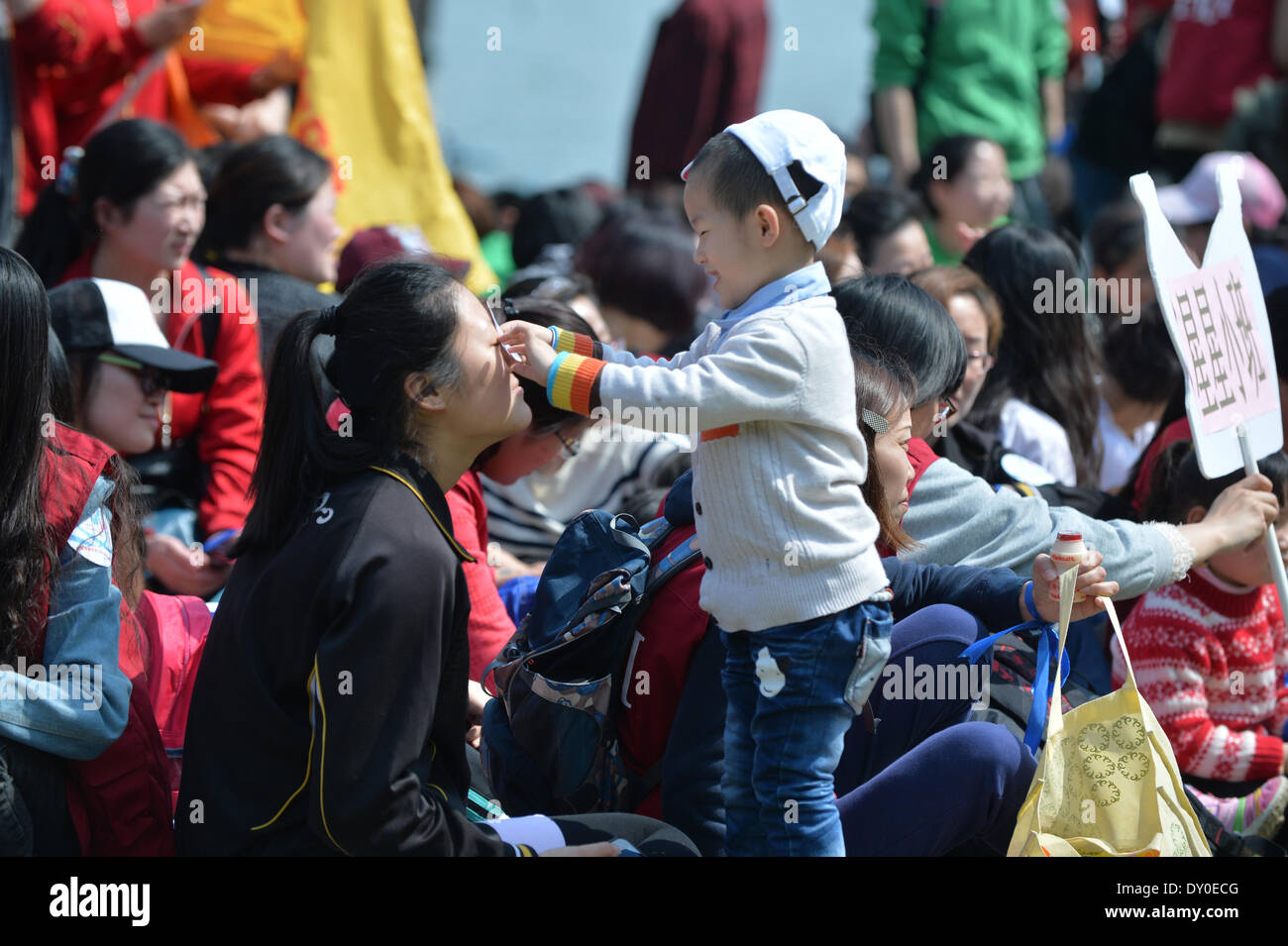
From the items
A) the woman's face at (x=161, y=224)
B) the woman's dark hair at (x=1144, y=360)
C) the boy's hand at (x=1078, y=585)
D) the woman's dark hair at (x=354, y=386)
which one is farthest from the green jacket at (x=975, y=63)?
the woman's dark hair at (x=354, y=386)

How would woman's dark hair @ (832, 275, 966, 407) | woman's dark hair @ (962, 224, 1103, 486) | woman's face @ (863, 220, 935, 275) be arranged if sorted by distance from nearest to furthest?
woman's dark hair @ (832, 275, 966, 407)
woman's dark hair @ (962, 224, 1103, 486)
woman's face @ (863, 220, 935, 275)

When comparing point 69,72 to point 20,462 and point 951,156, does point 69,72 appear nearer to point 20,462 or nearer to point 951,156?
point 951,156

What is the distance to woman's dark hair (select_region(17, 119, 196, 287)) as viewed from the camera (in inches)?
163

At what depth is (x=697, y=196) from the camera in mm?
2471

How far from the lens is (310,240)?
4680 millimetres

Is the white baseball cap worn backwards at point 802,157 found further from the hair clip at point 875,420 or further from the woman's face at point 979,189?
the woman's face at point 979,189

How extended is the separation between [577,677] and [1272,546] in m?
1.42

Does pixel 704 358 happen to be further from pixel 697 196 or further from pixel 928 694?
pixel 928 694

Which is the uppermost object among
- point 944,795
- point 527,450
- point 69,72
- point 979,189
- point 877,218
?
point 69,72

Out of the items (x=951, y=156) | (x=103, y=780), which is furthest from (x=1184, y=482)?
(x=951, y=156)

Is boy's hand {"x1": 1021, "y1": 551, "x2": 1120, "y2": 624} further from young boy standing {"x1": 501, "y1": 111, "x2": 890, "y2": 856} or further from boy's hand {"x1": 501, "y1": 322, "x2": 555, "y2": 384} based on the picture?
boy's hand {"x1": 501, "y1": 322, "x2": 555, "y2": 384}

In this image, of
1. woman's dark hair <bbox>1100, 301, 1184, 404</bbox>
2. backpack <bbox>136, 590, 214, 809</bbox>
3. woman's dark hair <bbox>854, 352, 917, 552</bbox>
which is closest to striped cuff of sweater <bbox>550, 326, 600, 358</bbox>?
woman's dark hair <bbox>854, 352, 917, 552</bbox>

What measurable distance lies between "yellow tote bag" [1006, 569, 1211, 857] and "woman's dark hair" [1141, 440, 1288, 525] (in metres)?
0.86
